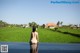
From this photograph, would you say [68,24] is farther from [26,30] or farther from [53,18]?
[26,30]

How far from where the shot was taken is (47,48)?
222 inches

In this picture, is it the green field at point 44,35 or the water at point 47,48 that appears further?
the green field at point 44,35

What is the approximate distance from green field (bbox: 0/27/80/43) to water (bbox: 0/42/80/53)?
92 millimetres

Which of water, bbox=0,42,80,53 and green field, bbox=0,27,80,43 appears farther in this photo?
green field, bbox=0,27,80,43

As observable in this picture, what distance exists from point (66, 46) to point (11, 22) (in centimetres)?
130

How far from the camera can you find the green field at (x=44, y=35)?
5.51m

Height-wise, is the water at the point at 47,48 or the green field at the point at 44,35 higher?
the green field at the point at 44,35

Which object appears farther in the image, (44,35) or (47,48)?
(44,35)

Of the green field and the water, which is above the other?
the green field

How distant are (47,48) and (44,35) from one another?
0.30 metres

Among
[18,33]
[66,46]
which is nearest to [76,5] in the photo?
[66,46]

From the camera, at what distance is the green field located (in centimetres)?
551

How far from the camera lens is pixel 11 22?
18.4 ft

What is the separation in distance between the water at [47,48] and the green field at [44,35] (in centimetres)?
9
